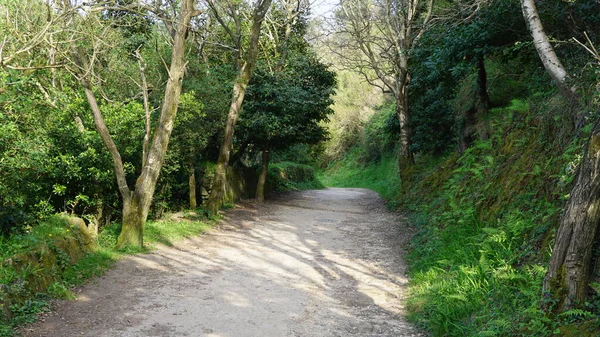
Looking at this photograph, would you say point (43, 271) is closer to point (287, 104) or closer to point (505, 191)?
point (505, 191)

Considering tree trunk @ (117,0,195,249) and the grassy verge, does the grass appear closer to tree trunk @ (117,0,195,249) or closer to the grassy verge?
tree trunk @ (117,0,195,249)

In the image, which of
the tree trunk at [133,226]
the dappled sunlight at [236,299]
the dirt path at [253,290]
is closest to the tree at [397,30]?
the dirt path at [253,290]

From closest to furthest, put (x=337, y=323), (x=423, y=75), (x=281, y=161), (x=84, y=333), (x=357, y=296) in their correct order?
(x=84, y=333)
(x=337, y=323)
(x=357, y=296)
(x=423, y=75)
(x=281, y=161)

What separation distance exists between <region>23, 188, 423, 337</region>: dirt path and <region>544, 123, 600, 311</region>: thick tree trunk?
210 centimetres

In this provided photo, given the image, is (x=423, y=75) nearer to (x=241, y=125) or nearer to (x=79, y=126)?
(x=241, y=125)

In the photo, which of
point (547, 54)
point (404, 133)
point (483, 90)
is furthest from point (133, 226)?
point (404, 133)

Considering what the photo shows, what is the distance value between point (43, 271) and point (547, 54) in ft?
28.2

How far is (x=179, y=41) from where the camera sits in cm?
1039

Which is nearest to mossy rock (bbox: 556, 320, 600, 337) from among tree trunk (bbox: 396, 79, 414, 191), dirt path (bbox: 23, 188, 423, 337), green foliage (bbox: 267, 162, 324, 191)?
dirt path (bbox: 23, 188, 423, 337)

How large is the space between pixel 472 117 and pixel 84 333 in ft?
39.4

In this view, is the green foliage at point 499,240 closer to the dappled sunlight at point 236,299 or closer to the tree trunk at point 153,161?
the dappled sunlight at point 236,299

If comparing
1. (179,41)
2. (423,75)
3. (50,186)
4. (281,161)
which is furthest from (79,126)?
(281,161)

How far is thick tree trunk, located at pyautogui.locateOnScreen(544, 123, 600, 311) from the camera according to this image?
4.39 metres

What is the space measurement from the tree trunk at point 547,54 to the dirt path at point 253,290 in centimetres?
422
